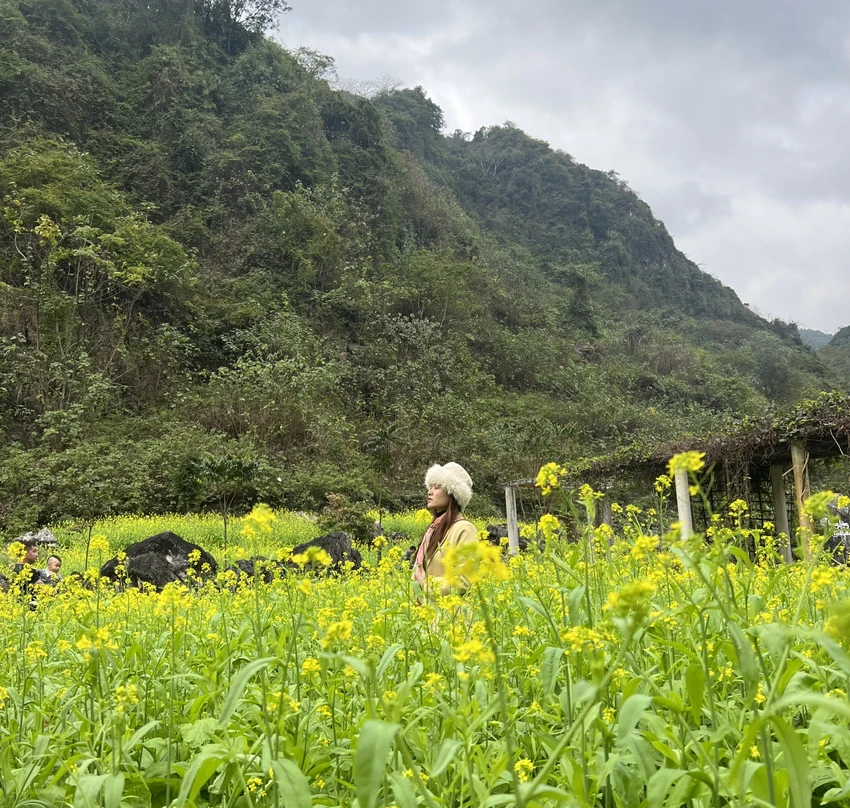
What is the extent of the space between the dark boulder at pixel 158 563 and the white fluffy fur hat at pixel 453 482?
4043mm

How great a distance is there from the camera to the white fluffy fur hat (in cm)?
352

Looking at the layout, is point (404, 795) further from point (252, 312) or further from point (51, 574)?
point (252, 312)

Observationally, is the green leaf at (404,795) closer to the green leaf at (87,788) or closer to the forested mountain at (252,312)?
the green leaf at (87,788)

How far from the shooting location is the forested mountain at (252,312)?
16.6 m

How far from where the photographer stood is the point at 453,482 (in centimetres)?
352

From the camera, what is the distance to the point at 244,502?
16016 millimetres

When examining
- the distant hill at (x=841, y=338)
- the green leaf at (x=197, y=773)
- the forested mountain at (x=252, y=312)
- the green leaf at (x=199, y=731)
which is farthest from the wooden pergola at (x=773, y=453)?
the distant hill at (x=841, y=338)

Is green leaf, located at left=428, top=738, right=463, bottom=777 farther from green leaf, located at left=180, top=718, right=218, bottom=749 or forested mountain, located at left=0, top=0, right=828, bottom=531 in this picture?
forested mountain, located at left=0, top=0, right=828, bottom=531

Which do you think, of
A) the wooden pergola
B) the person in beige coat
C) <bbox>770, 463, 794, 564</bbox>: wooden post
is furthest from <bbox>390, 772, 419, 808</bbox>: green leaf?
<bbox>770, 463, 794, 564</bbox>: wooden post

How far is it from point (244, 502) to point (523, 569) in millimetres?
14341

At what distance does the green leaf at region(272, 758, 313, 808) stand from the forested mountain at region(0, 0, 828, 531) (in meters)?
12.4

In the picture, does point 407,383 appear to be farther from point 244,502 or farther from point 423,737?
point 423,737

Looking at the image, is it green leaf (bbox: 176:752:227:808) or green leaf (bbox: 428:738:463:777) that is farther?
green leaf (bbox: 176:752:227:808)

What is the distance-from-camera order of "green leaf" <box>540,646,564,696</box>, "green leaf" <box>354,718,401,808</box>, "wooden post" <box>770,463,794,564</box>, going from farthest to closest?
"wooden post" <box>770,463,794,564</box>
"green leaf" <box>540,646,564,696</box>
"green leaf" <box>354,718,401,808</box>
